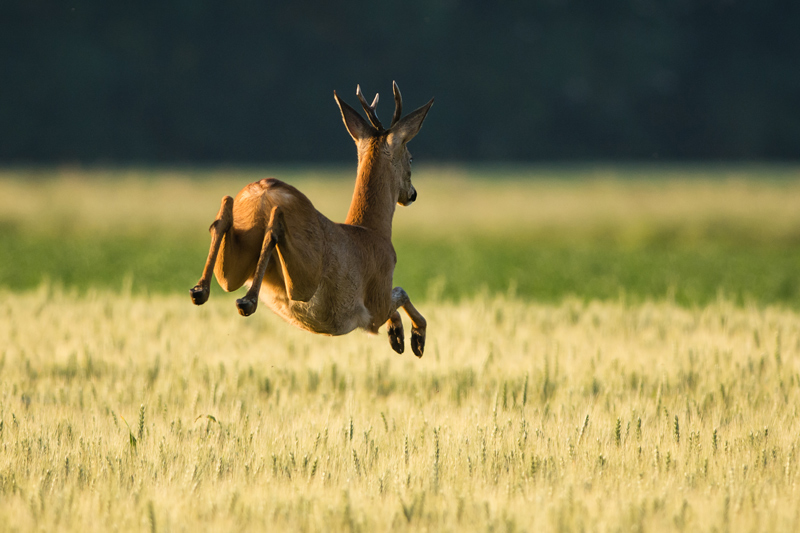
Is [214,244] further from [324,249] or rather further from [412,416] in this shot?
[412,416]

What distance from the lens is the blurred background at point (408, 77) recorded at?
74812mm

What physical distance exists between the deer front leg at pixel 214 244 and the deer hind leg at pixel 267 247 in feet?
0.63

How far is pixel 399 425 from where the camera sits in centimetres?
735

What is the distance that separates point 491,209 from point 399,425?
30148mm

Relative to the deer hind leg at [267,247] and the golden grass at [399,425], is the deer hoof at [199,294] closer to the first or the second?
the deer hind leg at [267,247]

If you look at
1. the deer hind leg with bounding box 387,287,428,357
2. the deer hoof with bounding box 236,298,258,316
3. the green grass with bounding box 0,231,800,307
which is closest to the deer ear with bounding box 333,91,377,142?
the deer hind leg with bounding box 387,287,428,357

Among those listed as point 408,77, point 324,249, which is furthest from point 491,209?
point 408,77

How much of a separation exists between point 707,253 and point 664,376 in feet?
59.2

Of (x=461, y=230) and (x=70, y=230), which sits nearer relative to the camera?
(x=70, y=230)

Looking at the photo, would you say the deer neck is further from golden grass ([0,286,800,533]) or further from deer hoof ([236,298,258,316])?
deer hoof ([236,298,258,316])

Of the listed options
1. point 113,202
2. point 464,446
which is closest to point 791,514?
point 464,446

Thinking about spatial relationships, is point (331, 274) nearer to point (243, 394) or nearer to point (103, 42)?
point (243, 394)

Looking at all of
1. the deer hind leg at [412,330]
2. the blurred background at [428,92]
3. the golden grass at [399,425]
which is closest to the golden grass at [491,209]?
the blurred background at [428,92]

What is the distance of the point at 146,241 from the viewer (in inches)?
1146
